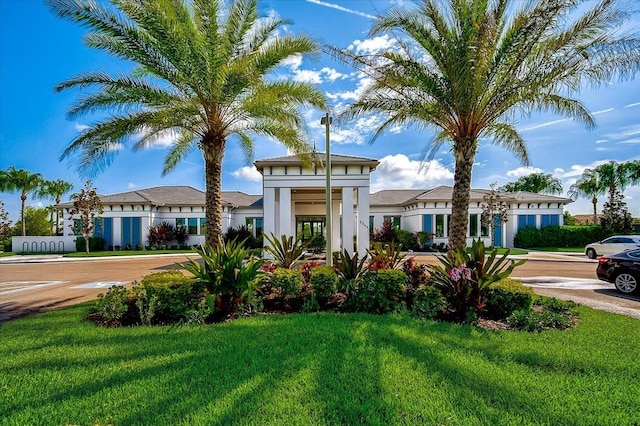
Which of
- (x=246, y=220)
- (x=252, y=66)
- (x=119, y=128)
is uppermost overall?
(x=252, y=66)

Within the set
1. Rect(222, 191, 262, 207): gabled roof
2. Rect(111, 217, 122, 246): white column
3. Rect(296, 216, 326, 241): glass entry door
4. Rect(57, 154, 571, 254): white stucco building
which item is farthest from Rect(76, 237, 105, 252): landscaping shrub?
Rect(296, 216, 326, 241): glass entry door

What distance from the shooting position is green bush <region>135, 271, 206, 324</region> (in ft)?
20.7

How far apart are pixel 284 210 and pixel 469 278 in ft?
38.4

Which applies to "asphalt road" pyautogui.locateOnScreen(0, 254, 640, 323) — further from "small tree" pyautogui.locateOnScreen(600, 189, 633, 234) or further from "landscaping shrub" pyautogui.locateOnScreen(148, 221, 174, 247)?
"small tree" pyautogui.locateOnScreen(600, 189, 633, 234)

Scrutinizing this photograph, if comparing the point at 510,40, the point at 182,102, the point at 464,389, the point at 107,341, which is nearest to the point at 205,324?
the point at 107,341

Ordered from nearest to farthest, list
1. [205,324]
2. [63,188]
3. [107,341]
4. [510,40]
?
1. [107,341]
2. [205,324]
3. [510,40]
4. [63,188]

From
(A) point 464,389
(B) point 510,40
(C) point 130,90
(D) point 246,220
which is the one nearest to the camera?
(A) point 464,389

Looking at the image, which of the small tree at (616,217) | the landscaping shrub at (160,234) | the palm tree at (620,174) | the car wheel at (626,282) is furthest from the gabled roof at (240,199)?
the palm tree at (620,174)

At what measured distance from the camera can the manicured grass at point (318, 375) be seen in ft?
10.4

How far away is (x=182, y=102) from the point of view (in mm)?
9680

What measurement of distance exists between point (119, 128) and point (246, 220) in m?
22.1

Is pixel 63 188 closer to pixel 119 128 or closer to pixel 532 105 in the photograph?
pixel 119 128

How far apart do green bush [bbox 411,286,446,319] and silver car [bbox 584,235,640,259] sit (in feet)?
70.3

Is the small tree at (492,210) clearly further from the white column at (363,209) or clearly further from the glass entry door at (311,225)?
the white column at (363,209)
